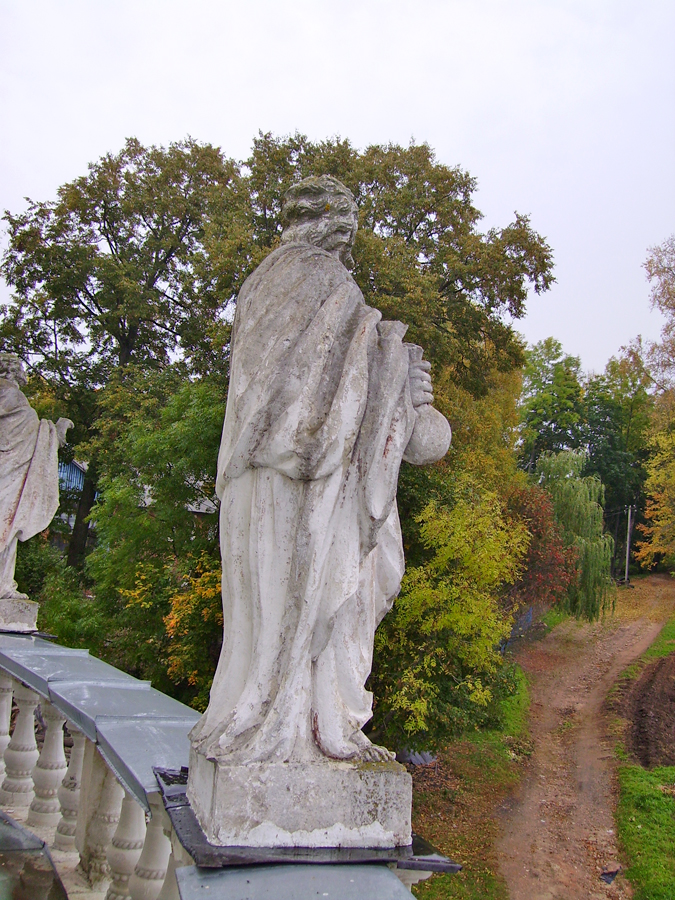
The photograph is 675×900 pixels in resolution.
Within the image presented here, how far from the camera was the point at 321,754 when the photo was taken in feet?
6.44

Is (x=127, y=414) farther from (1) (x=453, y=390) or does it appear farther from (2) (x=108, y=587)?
(1) (x=453, y=390)

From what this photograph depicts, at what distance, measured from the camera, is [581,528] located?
2211 centimetres

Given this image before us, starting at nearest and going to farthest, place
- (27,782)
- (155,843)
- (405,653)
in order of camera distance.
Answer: (155,843) < (27,782) < (405,653)

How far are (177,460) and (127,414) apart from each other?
334 centimetres

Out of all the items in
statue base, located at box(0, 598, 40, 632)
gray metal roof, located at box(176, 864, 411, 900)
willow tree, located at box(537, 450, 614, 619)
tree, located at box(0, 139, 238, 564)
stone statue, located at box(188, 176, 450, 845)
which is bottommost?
gray metal roof, located at box(176, 864, 411, 900)

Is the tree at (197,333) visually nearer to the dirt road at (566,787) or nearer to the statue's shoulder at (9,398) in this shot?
the dirt road at (566,787)

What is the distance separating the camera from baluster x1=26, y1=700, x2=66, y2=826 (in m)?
3.47

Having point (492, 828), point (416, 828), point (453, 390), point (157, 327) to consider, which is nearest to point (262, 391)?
point (416, 828)

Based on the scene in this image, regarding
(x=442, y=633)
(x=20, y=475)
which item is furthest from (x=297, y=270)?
(x=442, y=633)

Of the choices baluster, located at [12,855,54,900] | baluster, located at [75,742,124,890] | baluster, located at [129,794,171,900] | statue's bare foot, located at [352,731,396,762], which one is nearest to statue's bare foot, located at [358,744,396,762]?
statue's bare foot, located at [352,731,396,762]

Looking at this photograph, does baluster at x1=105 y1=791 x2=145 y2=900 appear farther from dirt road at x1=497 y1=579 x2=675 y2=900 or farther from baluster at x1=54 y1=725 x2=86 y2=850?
dirt road at x1=497 y1=579 x2=675 y2=900

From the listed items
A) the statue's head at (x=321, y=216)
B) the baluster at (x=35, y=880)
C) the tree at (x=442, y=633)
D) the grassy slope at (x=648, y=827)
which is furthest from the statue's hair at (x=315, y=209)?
the grassy slope at (x=648, y=827)

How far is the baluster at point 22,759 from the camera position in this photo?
3746 millimetres

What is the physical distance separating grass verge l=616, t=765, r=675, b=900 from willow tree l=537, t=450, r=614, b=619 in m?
7.13
